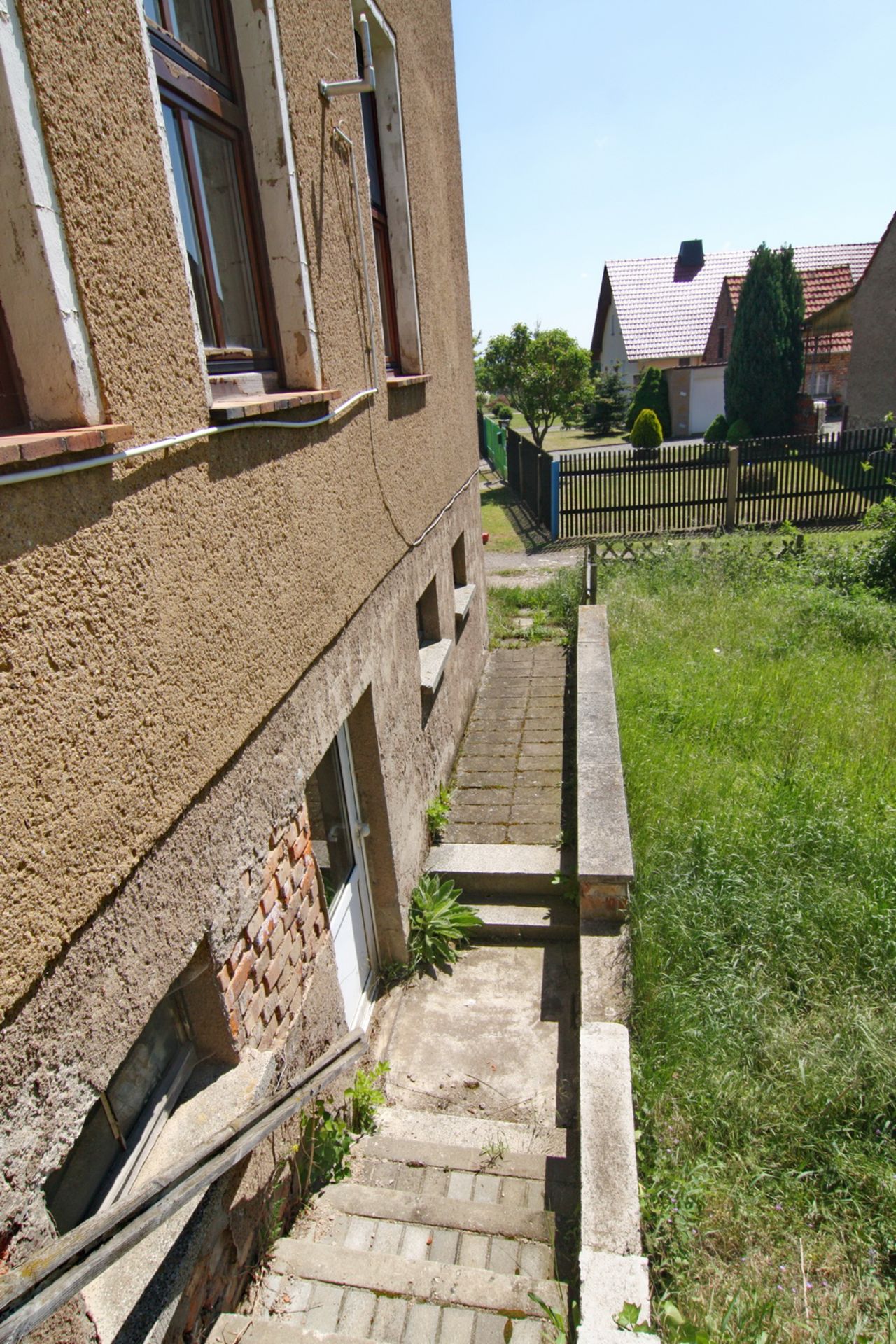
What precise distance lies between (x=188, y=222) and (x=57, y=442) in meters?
1.29

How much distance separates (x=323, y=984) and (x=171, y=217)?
9.23 ft

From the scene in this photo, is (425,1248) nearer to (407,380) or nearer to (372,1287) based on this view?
(372,1287)

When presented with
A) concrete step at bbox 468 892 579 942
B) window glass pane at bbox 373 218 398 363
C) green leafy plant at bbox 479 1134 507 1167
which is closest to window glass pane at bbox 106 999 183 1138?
green leafy plant at bbox 479 1134 507 1167

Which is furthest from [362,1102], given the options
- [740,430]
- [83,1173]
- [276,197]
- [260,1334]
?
[740,430]

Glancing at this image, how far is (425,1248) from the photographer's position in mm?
3033

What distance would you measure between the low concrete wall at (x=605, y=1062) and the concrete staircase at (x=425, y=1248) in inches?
8.6

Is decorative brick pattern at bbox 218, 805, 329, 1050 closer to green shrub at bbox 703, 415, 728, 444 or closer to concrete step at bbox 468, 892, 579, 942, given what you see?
concrete step at bbox 468, 892, 579, 942

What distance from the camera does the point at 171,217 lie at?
6.59 feet

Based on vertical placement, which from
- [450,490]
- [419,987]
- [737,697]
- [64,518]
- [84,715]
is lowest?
[419,987]

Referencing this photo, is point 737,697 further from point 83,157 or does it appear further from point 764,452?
point 764,452

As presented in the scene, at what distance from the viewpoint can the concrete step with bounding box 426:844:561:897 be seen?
217 inches

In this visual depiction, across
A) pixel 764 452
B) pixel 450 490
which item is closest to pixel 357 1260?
pixel 450 490

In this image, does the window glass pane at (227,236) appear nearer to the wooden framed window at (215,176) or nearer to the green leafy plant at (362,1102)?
the wooden framed window at (215,176)

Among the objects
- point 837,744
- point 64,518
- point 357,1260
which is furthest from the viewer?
point 837,744
